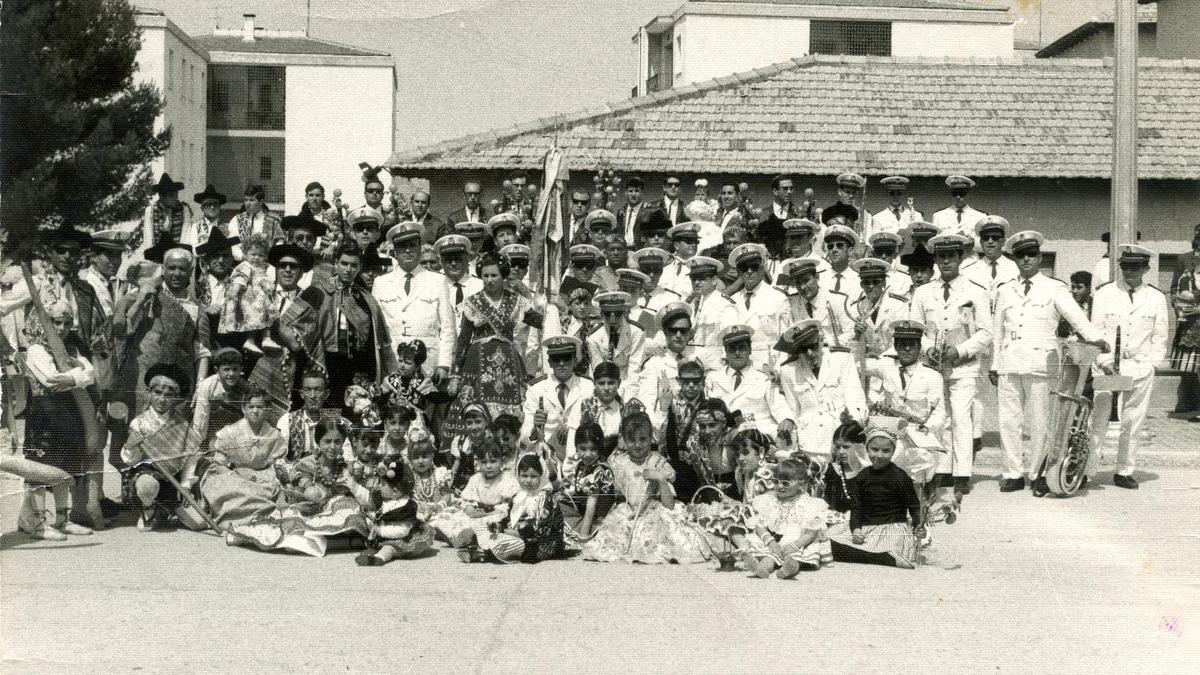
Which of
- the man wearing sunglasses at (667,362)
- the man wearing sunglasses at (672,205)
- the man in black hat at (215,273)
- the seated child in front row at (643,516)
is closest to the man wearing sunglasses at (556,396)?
the man wearing sunglasses at (667,362)

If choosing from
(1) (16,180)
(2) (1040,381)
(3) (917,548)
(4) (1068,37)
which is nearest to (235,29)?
(4) (1068,37)

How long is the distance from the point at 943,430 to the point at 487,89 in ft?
21.3

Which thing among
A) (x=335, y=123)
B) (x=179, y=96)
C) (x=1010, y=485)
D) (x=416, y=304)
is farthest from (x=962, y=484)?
(x=335, y=123)

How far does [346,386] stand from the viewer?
30.2 feet

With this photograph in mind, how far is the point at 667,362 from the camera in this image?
9.47 m

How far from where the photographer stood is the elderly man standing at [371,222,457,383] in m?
9.75

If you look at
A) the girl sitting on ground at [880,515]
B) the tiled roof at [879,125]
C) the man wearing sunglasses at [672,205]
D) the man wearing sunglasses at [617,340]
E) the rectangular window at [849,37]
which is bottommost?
the girl sitting on ground at [880,515]

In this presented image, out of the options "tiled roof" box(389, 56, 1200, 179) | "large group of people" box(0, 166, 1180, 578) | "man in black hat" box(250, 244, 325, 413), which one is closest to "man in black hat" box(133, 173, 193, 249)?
"large group of people" box(0, 166, 1180, 578)

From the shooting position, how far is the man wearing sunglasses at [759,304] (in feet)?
33.8

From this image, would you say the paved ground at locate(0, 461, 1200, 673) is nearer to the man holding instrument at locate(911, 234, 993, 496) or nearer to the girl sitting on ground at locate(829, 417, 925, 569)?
the girl sitting on ground at locate(829, 417, 925, 569)

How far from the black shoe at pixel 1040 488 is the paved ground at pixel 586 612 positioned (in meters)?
1.54

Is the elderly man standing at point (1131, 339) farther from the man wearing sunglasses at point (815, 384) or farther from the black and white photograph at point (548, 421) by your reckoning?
the man wearing sunglasses at point (815, 384)

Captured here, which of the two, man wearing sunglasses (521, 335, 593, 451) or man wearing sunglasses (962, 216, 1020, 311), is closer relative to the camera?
man wearing sunglasses (521, 335, 593, 451)

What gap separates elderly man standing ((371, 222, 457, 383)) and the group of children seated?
2.23ft
